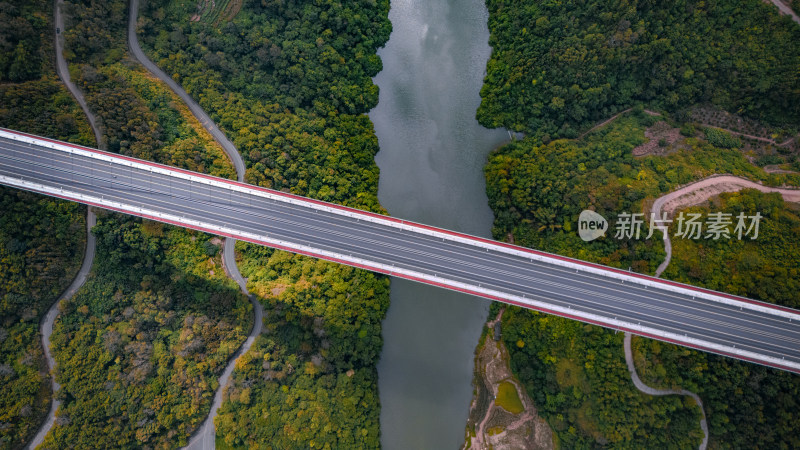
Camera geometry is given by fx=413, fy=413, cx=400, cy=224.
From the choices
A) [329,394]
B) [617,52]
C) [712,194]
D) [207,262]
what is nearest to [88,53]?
[207,262]

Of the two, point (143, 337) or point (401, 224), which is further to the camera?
point (143, 337)

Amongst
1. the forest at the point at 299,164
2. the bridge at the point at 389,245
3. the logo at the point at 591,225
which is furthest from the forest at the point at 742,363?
the forest at the point at 299,164

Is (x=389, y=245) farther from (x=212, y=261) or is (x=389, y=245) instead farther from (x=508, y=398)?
(x=508, y=398)

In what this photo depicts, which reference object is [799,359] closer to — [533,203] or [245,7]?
[533,203]

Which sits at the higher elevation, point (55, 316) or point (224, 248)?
point (224, 248)

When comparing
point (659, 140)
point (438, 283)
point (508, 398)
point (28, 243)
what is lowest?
point (508, 398)

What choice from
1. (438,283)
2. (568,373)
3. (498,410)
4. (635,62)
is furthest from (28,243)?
Answer: (635,62)
